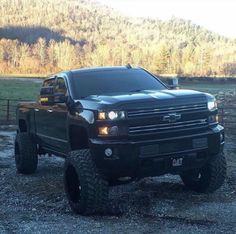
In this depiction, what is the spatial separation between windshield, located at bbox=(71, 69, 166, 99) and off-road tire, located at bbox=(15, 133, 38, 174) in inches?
94.0

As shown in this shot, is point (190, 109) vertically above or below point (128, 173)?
above

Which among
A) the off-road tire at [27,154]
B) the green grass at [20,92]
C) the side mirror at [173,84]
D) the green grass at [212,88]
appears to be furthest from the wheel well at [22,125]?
the green grass at [212,88]

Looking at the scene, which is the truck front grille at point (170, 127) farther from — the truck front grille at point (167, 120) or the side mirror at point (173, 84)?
the side mirror at point (173, 84)

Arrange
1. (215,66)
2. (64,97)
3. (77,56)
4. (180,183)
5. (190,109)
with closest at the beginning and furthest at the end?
(190,109), (64,97), (180,183), (215,66), (77,56)

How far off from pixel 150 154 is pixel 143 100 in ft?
2.25

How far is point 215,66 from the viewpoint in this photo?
146m

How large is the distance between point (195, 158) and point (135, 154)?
0.91 meters

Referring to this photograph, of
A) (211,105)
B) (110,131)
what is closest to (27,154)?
(110,131)

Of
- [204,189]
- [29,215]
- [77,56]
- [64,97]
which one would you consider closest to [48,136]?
[64,97]

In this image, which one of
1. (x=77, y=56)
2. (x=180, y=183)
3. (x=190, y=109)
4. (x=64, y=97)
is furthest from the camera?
(x=77, y=56)

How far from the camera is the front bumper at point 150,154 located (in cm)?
629

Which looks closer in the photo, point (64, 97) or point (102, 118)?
point (102, 118)

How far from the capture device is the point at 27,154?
9.79 m

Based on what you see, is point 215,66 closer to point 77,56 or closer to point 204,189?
point 77,56
